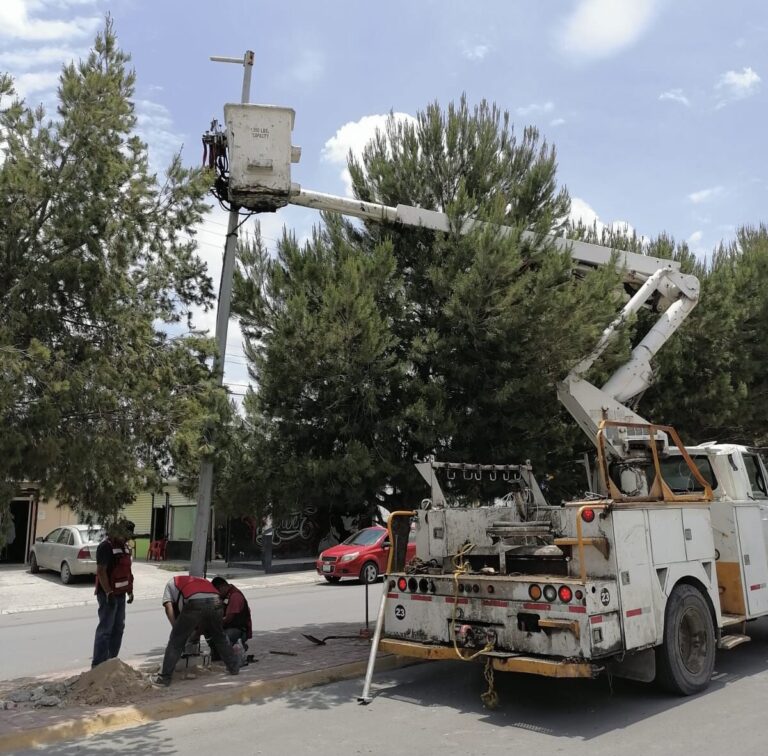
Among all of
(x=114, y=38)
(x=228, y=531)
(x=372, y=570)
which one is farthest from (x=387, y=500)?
(x=228, y=531)

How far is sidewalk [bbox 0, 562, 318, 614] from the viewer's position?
645 inches

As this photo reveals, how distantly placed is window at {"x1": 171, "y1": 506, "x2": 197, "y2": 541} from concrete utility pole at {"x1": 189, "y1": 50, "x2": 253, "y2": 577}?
18706 mm

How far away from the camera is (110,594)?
313 inches

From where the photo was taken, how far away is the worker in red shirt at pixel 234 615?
27.5 feet

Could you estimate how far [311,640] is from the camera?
947cm

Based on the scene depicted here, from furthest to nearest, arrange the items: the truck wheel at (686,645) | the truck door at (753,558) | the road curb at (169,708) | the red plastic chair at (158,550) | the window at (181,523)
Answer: the window at (181,523)
the red plastic chair at (158,550)
the truck door at (753,558)
the truck wheel at (686,645)
the road curb at (169,708)

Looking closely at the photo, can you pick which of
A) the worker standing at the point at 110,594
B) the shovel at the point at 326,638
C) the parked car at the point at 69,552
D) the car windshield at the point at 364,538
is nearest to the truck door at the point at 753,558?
the shovel at the point at 326,638

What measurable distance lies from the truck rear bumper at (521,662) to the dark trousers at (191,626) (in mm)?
1798

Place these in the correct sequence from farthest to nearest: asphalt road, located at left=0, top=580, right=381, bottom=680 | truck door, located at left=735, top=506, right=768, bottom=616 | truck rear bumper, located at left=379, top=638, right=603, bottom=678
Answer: asphalt road, located at left=0, top=580, right=381, bottom=680 → truck door, located at left=735, top=506, right=768, bottom=616 → truck rear bumper, located at left=379, top=638, right=603, bottom=678

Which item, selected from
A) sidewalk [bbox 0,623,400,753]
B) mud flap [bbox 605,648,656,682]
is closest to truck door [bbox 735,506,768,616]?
mud flap [bbox 605,648,656,682]

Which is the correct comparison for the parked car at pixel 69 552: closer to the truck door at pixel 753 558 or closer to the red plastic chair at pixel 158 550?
the red plastic chair at pixel 158 550

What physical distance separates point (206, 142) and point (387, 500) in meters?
4.78

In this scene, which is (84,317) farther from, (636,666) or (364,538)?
(364,538)

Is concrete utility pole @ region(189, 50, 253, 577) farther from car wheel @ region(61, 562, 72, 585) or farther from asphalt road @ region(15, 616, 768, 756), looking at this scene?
car wheel @ region(61, 562, 72, 585)
